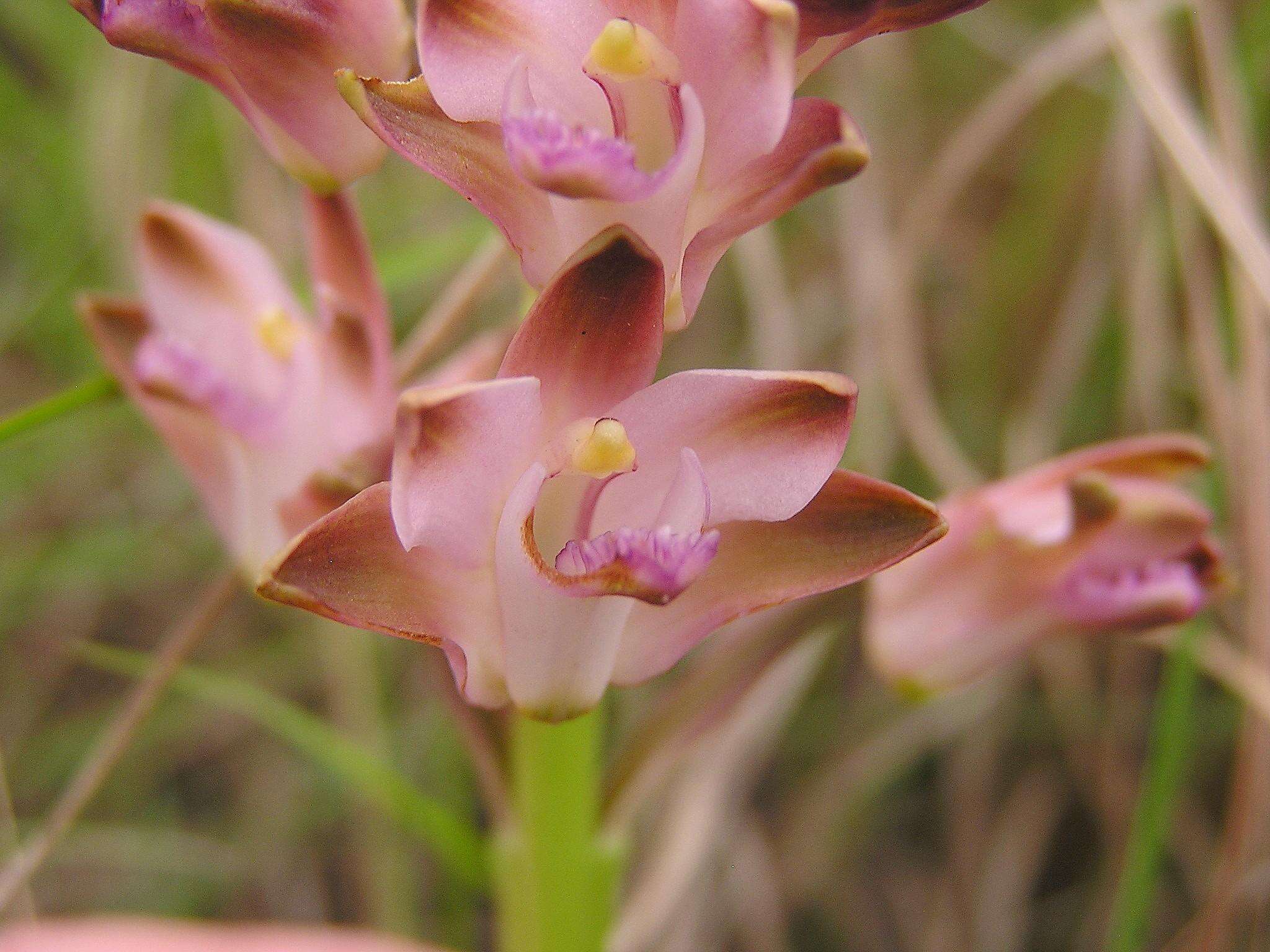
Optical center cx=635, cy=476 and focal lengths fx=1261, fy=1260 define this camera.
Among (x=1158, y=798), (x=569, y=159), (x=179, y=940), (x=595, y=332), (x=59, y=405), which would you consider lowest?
(x=179, y=940)

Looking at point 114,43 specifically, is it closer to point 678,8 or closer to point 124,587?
point 678,8

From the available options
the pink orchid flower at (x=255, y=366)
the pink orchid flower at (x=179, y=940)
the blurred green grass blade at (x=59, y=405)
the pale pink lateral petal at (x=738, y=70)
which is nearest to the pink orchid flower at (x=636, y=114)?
the pale pink lateral petal at (x=738, y=70)

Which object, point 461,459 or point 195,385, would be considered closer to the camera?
point 461,459

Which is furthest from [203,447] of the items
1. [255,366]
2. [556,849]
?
[556,849]

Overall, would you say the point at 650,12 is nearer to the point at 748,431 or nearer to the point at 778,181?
the point at 778,181

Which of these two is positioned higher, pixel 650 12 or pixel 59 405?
pixel 650 12

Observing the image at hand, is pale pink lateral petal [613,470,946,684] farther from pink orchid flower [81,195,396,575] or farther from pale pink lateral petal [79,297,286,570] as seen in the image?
pale pink lateral petal [79,297,286,570]

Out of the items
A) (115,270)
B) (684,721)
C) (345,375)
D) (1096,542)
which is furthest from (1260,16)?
(115,270)
